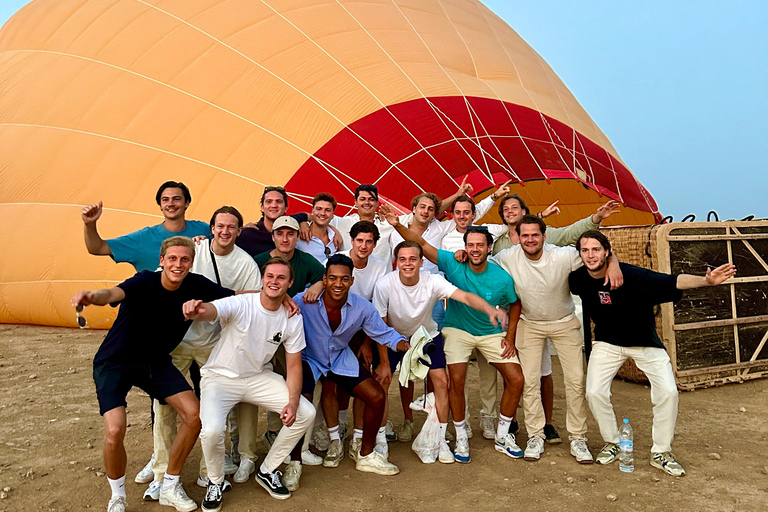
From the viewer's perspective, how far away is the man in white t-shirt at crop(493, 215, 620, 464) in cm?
352

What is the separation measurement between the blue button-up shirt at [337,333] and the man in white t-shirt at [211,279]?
0.40 metres

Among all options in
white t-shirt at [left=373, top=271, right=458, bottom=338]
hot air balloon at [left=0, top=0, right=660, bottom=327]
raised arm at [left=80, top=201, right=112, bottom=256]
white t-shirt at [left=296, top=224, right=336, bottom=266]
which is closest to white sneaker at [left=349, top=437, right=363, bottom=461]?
white t-shirt at [left=373, top=271, right=458, bottom=338]

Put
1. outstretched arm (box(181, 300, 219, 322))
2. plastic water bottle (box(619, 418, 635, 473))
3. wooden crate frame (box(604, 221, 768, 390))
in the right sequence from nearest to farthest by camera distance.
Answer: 1. outstretched arm (box(181, 300, 219, 322))
2. plastic water bottle (box(619, 418, 635, 473))
3. wooden crate frame (box(604, 221, 768, 390))

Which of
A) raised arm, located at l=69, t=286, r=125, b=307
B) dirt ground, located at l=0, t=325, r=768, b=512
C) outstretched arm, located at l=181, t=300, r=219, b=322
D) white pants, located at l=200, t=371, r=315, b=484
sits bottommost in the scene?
dirt ground, located at l=0, t=325, r=768, b=512

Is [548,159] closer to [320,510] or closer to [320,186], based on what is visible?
[320,186]

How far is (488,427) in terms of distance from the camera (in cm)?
386

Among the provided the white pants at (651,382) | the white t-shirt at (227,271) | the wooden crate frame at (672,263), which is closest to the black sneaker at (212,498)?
the white t-shirt at (227,271)

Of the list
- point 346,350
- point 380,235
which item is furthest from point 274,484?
point 380,235

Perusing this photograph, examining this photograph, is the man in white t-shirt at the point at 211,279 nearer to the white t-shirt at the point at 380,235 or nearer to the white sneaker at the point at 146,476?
the white sneaker at the point at 146,476

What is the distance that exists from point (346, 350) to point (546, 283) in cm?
132

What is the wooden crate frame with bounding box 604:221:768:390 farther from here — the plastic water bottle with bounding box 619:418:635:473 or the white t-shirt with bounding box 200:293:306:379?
the white t-shirt with bounding box 200:293:306:379

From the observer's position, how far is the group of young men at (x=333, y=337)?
287 cm

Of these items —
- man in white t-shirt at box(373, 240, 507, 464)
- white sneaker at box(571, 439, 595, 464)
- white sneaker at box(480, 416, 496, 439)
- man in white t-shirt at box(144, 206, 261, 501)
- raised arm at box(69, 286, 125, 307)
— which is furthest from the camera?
white sneaker at box(480, 416, 496, 439)

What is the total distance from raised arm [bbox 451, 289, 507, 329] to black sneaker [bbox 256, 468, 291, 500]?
1.43 metres
